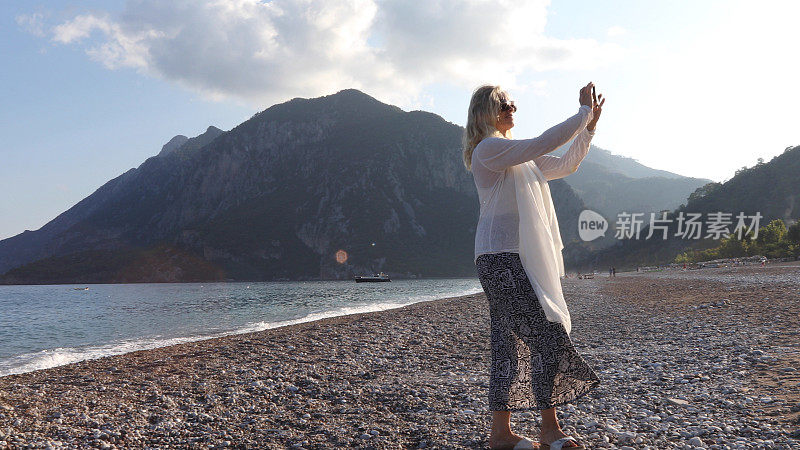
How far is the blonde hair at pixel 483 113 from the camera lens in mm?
3414

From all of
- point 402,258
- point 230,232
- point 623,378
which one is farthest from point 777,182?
point 230,232

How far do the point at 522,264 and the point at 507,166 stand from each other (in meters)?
0.71

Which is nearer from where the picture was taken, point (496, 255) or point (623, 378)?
point (496, 255)

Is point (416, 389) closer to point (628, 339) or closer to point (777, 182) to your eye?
point (628, 339)

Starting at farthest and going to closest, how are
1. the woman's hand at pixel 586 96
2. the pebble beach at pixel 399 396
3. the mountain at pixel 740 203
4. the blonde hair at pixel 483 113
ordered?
1. the mountain at pixel 740 203
2. the pebble beach at pixel 399 396
3. the blonde hair at pixel 483 113
4. the woman's hand at pixel 586 96

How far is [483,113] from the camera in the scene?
11.2ft

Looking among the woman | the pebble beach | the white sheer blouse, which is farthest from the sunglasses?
the pebble beach

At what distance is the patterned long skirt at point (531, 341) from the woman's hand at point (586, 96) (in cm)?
118

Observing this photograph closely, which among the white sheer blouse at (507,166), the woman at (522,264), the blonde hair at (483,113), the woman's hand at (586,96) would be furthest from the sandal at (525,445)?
the woman's hand at (586,96)

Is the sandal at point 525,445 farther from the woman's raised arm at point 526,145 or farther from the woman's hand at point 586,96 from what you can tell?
the woman's hand at point 586,96

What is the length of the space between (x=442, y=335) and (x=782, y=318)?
27.1 ft

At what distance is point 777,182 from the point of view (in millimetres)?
96438

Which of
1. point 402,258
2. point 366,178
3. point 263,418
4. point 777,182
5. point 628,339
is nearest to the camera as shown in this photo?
point 263,418

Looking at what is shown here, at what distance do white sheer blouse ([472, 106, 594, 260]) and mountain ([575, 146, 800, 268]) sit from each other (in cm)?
9560
